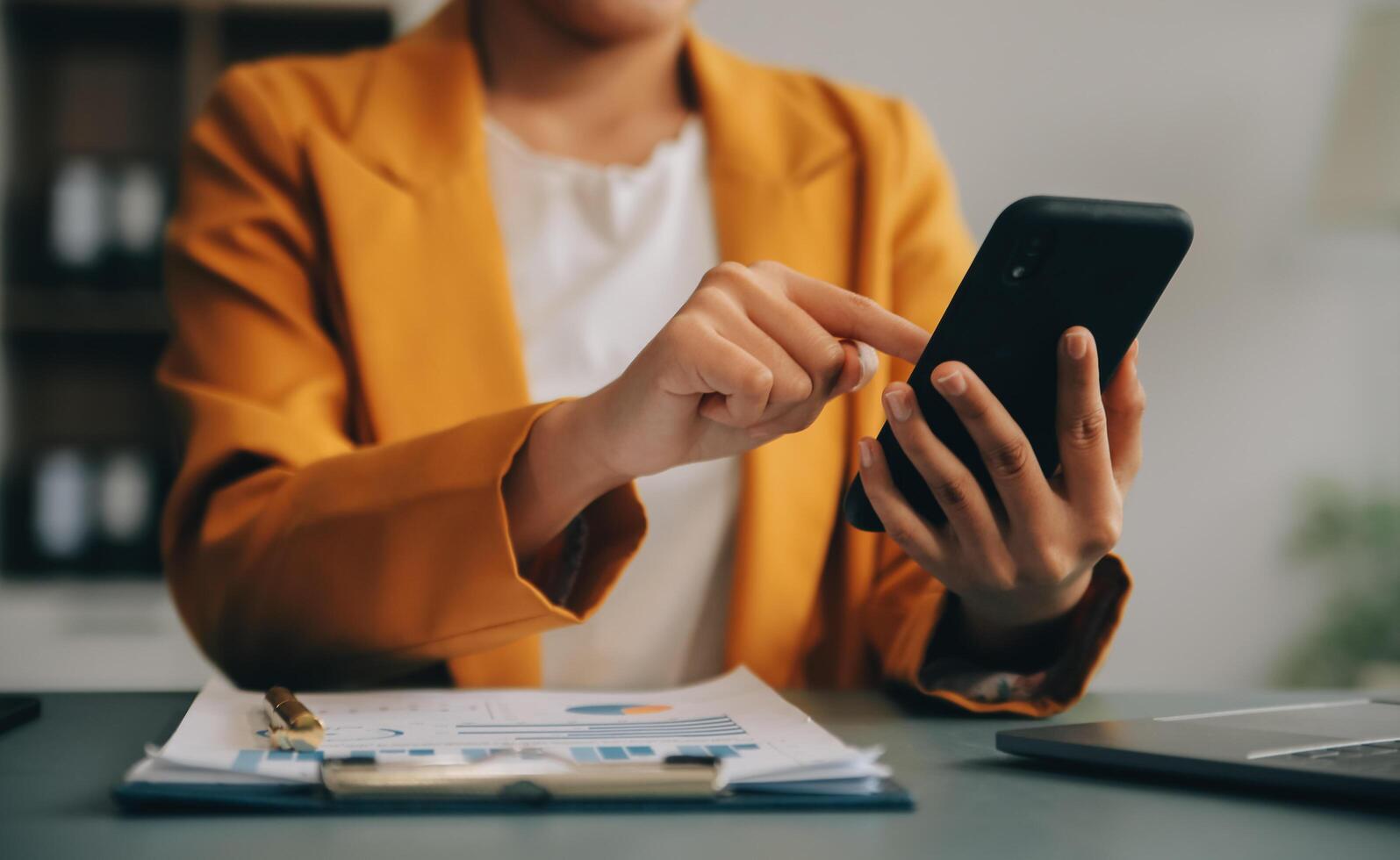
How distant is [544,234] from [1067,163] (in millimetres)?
1927

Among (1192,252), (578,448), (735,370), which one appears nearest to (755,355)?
(735,370)

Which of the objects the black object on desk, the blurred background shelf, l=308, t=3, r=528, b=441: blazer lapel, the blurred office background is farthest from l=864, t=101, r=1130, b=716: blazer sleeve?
the blurred background shelf

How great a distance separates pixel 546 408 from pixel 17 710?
32cm

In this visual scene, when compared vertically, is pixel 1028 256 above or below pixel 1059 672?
above

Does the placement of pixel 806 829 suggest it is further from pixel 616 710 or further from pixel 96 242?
pixel 96 242

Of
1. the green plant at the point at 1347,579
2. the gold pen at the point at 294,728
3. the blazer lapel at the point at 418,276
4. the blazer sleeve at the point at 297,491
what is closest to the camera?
the gold pen at the point at 294,728

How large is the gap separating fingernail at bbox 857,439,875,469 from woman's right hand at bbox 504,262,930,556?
31 mm

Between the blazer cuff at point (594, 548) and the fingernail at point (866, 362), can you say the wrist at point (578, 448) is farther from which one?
the fingernail at point (866, 362)

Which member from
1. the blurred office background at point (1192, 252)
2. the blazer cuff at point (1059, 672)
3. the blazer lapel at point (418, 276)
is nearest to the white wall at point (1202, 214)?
the blurred office background at point (1192, 252)

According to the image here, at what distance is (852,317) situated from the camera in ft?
2.10

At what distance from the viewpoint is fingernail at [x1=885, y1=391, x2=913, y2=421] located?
0.62 meters

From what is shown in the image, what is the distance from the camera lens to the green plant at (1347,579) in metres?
2.55

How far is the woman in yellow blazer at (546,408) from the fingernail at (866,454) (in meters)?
0.01

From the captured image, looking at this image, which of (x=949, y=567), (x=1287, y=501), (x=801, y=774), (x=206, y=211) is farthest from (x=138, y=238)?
Result: (x=1287, y=501)
